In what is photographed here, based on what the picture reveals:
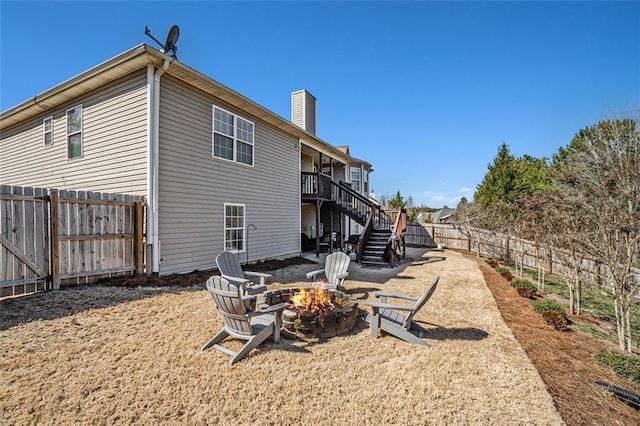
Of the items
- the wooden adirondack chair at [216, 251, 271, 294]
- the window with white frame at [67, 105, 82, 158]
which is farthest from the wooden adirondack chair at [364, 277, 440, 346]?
the window with white frame at [67, 105, 82, 158]

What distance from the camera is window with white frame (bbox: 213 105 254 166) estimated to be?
9.02 m

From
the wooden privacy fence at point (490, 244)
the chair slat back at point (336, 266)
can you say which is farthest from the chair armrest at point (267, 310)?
the wooden privacy fence at point (490, 244)

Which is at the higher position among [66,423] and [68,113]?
[68,113]

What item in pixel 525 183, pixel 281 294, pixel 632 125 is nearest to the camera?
pixel 281 294

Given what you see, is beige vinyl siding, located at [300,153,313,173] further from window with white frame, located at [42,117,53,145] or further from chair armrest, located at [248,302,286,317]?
chair armrest, located at [248,302,286,317]

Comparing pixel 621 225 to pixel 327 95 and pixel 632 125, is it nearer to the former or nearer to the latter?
pixel 327 95

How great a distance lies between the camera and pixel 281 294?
18.1ft

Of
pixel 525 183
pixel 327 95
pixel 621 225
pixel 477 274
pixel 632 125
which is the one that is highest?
pixel 327 95

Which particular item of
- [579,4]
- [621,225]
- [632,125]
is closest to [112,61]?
[621,225]

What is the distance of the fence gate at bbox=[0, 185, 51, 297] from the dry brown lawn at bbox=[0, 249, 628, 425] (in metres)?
0.68

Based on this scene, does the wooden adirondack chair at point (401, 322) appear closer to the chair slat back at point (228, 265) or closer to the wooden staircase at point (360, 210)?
the chair slat back at point (228, 265)

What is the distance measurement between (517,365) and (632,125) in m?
21.7

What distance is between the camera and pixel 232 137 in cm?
952

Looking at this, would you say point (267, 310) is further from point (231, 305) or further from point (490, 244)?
point (490, 244)
